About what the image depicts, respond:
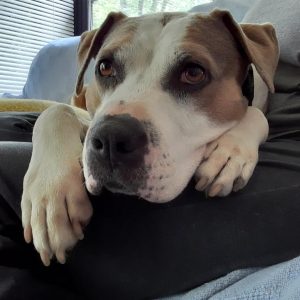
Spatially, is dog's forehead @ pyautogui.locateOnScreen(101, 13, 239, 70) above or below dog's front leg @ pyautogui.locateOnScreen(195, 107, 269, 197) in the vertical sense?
above

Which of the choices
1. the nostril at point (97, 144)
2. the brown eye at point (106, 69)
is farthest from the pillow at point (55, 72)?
the nostril at point (97, 144)

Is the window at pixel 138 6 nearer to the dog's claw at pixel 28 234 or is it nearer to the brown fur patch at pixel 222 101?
the brown fur patch at pixel 222 101

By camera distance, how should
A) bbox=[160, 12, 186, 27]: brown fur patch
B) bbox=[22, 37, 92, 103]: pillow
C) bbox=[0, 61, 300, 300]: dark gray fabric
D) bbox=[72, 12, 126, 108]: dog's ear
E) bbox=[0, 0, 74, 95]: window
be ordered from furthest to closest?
bbox=[0, 0, 74, 95]: window < bbox=[22, 37, 92, 103]: pillow < bbox=[72, 12, 126, 108]: dog's ear < bbox=[160, 12, 186, 27]: brown fur patch < bbox=[0, 61, 300, 300]: dark gray fabric

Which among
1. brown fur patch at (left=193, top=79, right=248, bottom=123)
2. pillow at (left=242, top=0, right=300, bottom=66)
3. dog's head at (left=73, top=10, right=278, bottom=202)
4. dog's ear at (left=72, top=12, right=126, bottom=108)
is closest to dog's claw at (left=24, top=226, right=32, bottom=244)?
dog's head at (left=73, top=10, right=278, bottom=202)

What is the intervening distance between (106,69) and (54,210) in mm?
491

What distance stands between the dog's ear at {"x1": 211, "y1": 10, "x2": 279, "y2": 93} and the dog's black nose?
45cm

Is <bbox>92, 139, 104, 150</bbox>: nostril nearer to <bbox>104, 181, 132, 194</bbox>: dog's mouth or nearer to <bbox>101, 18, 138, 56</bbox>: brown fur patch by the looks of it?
<bbox>104, 181, 132, 194</bbox>: dog's mouth

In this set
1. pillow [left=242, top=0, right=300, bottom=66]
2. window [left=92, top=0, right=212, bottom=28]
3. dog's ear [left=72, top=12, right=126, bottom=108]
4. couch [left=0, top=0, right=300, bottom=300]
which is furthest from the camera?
window [left=92, top=0, right=212, bottom=28]

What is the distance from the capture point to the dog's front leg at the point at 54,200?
2.63 feet

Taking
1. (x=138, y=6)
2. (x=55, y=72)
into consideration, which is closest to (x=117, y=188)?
(x=55, y=72)

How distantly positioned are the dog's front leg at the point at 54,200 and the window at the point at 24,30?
311cm

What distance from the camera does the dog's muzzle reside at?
32.4 inches

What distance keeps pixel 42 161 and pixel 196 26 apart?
0.54 m

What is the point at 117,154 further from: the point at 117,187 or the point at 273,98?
the point at 273,98
